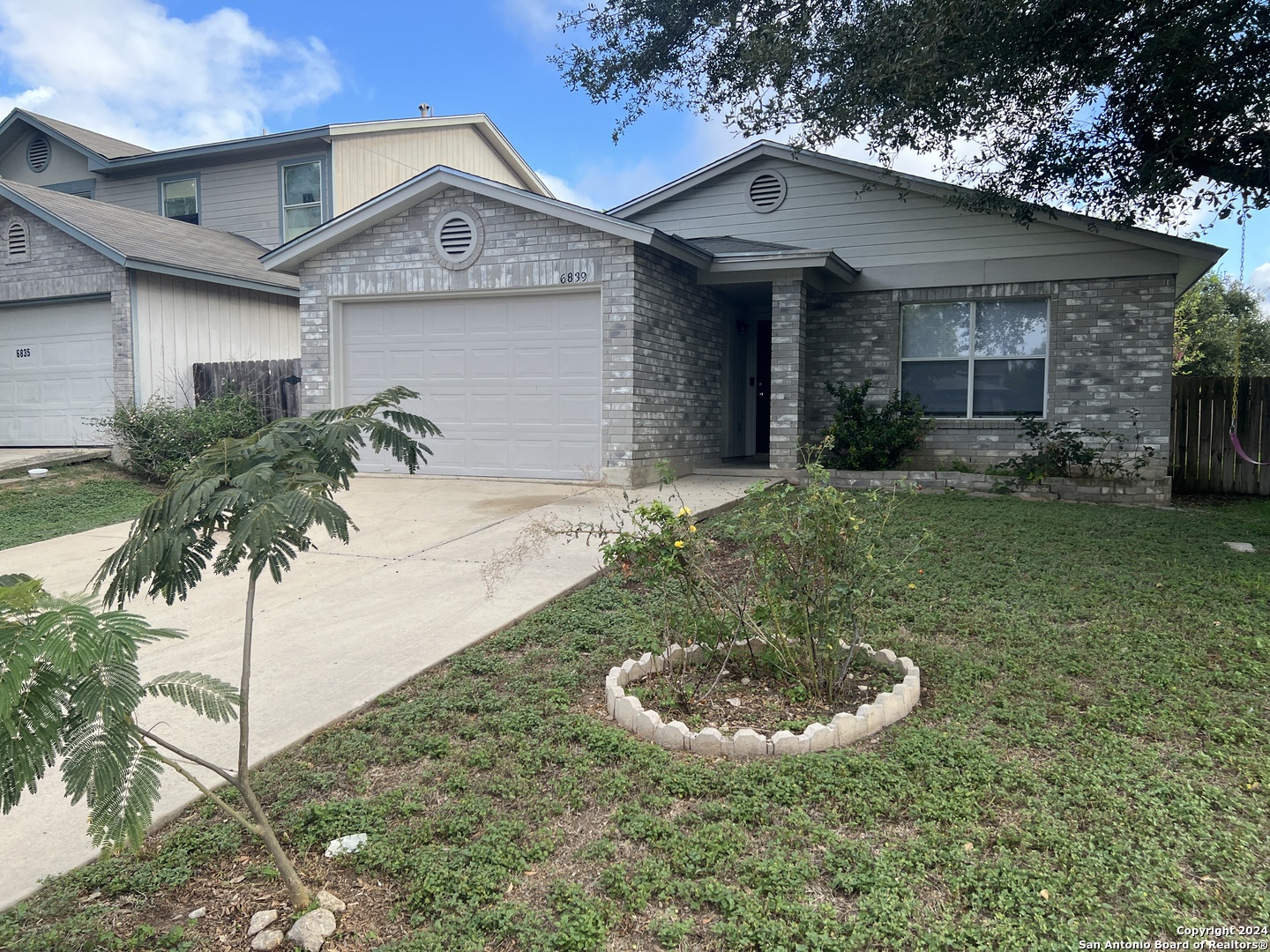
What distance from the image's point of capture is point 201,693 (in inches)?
88.0

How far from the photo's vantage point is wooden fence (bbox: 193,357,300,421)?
41.1 feet

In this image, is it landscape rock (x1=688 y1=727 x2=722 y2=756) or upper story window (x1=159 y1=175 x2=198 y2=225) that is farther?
upper story window (x1=159 y1=175 x2=198 y2=225)

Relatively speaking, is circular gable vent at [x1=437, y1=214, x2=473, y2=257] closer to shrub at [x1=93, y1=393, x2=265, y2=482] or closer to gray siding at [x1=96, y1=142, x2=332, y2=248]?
shrub at [x1=93, y1=393, x2=265, y2=482]

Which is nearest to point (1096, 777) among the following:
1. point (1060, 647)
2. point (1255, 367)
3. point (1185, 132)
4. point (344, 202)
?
point (1060, 647)

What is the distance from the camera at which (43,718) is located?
1803 mm

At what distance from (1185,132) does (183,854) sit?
9832 millimetres

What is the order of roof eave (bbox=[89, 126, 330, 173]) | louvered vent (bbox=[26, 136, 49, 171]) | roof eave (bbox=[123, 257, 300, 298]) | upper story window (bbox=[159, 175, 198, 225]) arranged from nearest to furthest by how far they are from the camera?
1. roof eave (bbox=[123, 257, 300, 298])
2. roof eave (bbox=[89, 126, 330, 173])
3. upper story window (bbox=[159, 175, 198, 225])
4. louvered vent (bbox=[26, 136, 49, 171])

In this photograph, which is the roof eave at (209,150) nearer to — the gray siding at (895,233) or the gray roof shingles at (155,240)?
the gray roof shingles at (155,240)

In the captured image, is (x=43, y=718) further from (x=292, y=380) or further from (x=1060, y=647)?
(x=292, y=380)

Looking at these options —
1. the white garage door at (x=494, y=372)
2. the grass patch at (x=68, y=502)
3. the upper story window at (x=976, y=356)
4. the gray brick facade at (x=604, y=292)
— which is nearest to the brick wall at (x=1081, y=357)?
the upper story window at (x=976, y=356)

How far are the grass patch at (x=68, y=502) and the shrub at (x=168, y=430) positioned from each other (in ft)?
1.15

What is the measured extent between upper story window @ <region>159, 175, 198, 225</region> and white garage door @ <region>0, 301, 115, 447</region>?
5755 mm

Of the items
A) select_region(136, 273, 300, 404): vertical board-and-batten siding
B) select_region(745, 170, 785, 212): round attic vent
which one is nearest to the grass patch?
select_region(136, 273, 300, 404): vertical board-and-batten siding

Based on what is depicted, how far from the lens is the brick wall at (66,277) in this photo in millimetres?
12164
